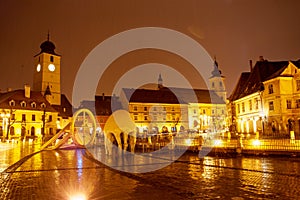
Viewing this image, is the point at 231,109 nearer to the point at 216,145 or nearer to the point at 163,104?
the point at 216,145

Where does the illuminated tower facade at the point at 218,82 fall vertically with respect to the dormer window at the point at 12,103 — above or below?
above

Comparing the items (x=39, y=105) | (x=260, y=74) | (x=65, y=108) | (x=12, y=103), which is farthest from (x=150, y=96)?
(x=260, y=74)

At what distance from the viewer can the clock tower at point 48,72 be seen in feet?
289

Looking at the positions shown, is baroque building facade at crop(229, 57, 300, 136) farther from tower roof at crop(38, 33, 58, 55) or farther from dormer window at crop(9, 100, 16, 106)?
tower roof at crop(38, 33, 58, 55)

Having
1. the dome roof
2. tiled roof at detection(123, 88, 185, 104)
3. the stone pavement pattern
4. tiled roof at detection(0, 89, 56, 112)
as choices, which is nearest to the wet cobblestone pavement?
the stone pavement pattern

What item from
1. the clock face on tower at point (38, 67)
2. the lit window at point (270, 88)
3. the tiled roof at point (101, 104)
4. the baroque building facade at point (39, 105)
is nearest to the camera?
the lit window at point (270, 88)

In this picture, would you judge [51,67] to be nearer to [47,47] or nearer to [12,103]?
[47,47]

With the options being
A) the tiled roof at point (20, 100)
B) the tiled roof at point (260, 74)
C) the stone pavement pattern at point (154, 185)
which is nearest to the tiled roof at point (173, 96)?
the tiled roof at point (20, 100)

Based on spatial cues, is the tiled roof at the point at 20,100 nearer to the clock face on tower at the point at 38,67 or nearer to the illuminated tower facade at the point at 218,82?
the clock face on tower at the point at 38,67

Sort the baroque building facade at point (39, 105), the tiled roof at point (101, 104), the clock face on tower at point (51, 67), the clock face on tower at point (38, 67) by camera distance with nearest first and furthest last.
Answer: the baroque building facade at point (39, 105)
the clock face on tower at point (51, 67)
the clock face on tower at point (38, 67)
the tiled roof at point (101, 104)

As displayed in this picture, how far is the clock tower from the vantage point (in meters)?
88.0

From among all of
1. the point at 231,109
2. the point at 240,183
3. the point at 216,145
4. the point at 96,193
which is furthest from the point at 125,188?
the point at 231,109

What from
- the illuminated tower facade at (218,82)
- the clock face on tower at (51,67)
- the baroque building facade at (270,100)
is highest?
the clock face on tower at (51,67)

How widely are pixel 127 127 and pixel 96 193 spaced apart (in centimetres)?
Result: 1419
